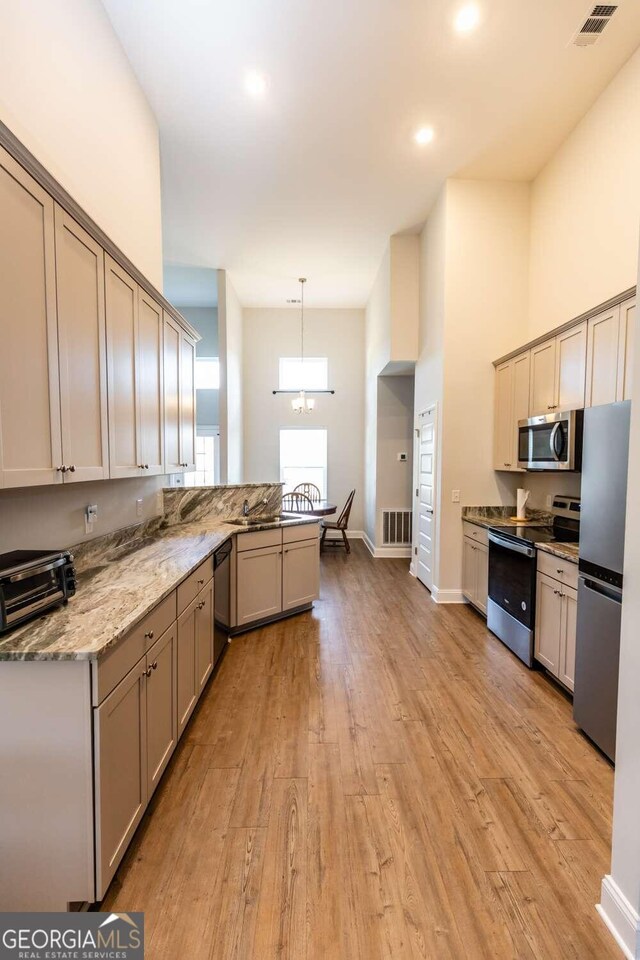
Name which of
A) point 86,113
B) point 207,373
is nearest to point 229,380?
point 207,373

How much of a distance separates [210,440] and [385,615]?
503 centimetres

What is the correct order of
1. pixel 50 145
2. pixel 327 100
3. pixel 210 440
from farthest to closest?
1. pixel 210 440
2. pixel 327 100
3. pixel 50 145

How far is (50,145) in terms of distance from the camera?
78.4 inches

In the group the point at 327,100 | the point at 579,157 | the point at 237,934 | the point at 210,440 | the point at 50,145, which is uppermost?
the point at 327,100

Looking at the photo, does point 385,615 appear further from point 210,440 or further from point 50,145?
point 210,440

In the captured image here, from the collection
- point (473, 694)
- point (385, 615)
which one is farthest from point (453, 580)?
point (473, 694)

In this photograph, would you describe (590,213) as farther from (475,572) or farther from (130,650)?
(130,650)

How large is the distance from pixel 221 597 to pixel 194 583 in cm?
82

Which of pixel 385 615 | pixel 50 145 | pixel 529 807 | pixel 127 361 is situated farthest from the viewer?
A: pixel 385 615

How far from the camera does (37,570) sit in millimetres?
1432

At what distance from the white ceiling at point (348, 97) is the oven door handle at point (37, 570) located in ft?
10.7

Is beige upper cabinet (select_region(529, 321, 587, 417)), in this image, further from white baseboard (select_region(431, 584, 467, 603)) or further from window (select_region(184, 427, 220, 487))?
window (select_region(184, 427, 220, 487))

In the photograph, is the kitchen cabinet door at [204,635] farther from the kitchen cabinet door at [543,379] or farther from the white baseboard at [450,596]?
the kitchen cabinet door at [543,379]

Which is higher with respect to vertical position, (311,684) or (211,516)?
(211,516)
